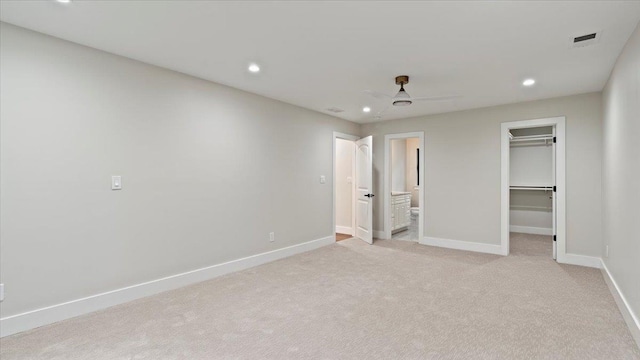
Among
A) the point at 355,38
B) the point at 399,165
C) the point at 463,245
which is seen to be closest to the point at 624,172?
the point at 355,38

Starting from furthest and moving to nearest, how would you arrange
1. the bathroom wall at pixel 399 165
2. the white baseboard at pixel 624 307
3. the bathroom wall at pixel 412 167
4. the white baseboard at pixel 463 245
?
the bathroom wall at pixel 412 167
the bathroom wall at pixel 399 165
the white baseboard at pixel 463 245
the white baseboard at pixel 624 307

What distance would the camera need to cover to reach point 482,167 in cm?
525

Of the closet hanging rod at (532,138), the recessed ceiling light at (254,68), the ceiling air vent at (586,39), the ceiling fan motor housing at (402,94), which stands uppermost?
Answer: the recessed ceiling light at (254,68)

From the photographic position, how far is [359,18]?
2.38 meters

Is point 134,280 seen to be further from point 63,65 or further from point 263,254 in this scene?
point 63,65

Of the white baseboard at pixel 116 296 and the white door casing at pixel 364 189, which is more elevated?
the white door casing at pixel 364 189

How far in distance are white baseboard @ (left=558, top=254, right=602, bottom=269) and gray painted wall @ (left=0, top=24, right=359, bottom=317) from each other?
4247 millimetres

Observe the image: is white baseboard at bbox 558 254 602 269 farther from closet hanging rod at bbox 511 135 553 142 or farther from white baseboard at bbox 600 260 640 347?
closet hanging rod at bbox 511 135 553 142

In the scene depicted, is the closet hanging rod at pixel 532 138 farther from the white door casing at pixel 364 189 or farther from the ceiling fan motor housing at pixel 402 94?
the ceiling fan motor housing at pixel 402 94

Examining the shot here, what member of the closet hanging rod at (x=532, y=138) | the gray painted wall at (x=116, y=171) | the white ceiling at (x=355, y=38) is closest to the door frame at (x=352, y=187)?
the gray painted wall at (x=116, y=171)

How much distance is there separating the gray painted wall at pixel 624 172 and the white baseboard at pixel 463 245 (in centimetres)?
151

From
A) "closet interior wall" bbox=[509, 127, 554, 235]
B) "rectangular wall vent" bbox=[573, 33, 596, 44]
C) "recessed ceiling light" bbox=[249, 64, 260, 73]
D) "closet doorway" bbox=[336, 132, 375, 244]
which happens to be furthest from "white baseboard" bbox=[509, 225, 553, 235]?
"recessed ceiling light" bbox=[249, 64, 260, 73]

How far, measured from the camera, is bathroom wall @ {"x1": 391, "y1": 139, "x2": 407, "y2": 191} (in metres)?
8.37

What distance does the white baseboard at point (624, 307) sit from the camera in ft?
7.76
